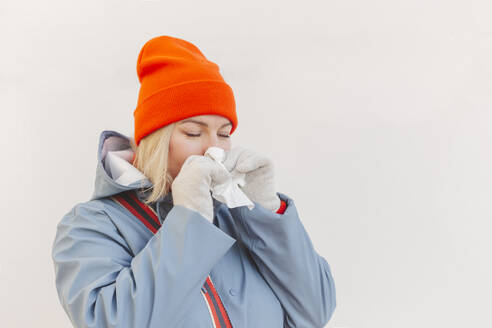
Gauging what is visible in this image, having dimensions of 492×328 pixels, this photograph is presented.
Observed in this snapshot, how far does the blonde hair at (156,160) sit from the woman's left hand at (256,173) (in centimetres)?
17

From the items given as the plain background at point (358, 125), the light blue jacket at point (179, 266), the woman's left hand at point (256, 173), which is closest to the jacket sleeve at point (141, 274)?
the light blue jacket at point (179, 266)

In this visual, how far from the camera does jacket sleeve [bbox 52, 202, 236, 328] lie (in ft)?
3.19

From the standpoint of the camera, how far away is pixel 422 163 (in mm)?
2033

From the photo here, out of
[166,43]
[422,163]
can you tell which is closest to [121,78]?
[166,43]

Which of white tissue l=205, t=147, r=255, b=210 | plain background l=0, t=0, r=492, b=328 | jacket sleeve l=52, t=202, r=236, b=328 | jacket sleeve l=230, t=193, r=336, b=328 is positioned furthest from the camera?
plain background l=0, t=0, r=492, b=328

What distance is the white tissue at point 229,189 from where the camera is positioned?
1147mm

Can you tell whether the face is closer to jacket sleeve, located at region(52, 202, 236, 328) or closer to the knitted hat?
the knitted hat

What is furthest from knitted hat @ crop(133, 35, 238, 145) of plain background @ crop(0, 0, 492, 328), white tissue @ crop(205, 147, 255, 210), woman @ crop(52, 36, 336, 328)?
plain background @ crop(0, 0, 492, 328)

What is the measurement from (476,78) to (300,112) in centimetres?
80

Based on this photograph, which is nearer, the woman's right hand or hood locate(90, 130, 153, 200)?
the woman's right hand

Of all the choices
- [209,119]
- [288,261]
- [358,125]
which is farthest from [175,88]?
[358,125]

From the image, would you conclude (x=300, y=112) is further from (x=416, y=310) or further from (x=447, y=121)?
(x=416, y=310)

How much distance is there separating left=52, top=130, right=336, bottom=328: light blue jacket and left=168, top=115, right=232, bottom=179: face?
118 millimetres

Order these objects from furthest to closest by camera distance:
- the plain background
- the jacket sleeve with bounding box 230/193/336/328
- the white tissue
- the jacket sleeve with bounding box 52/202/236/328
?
the plain background
the jacket sleeve with bounding box 230/193/336/328
the white tissue
the jacket sleeve with bounding box 52/202/236/328
